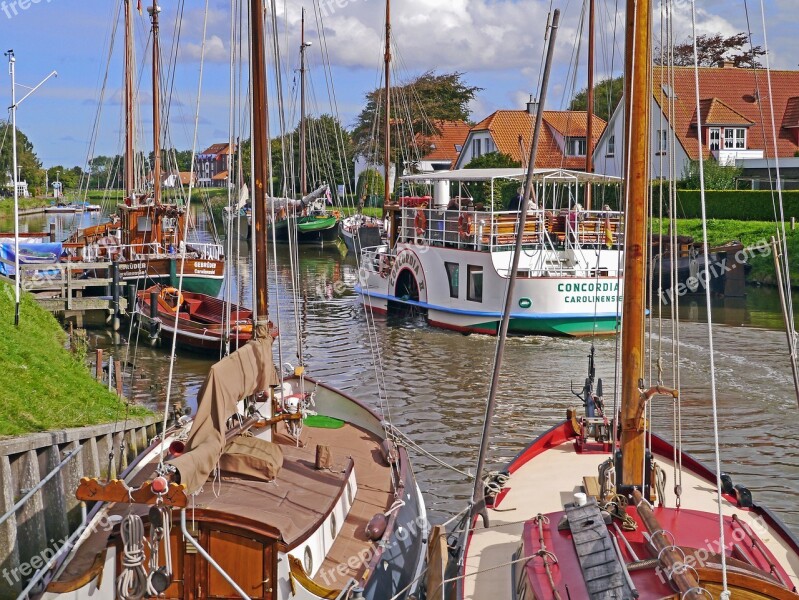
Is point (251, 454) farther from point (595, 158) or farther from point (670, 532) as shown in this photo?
point (595, 158)

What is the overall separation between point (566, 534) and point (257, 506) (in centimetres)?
291

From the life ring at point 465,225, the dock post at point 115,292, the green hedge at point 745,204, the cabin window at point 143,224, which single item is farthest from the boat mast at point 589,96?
the cabin window at point 143,224

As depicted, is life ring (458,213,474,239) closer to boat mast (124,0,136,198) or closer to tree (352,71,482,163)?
boat mast (124,0,136,198)

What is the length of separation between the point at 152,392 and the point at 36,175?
420 ft

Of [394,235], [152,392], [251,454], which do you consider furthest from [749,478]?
[394,235]

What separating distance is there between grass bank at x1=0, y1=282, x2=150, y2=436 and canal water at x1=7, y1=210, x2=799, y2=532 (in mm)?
3077

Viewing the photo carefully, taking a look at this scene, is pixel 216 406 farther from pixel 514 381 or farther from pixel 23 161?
pixel 23 161

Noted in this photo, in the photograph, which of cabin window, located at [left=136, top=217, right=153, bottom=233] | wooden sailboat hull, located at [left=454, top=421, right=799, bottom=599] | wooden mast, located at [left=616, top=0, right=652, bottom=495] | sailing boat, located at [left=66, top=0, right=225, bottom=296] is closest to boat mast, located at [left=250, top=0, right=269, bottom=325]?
wooden sailboat hull, located at [left=454, top=421, right=799, bottom=599]

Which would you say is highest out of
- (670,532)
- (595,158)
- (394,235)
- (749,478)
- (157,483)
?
(595,158)

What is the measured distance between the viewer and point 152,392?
2252cm

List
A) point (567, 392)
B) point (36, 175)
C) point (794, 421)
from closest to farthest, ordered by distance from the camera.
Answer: point (794, 421), point (567, 392), point (36, 175)

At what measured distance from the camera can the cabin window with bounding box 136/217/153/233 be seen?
1496 inches

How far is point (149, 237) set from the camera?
38.1 meters

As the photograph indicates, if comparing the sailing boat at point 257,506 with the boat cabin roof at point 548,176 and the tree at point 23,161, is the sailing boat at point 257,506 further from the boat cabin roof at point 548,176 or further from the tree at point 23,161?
the tree at point 23,161
